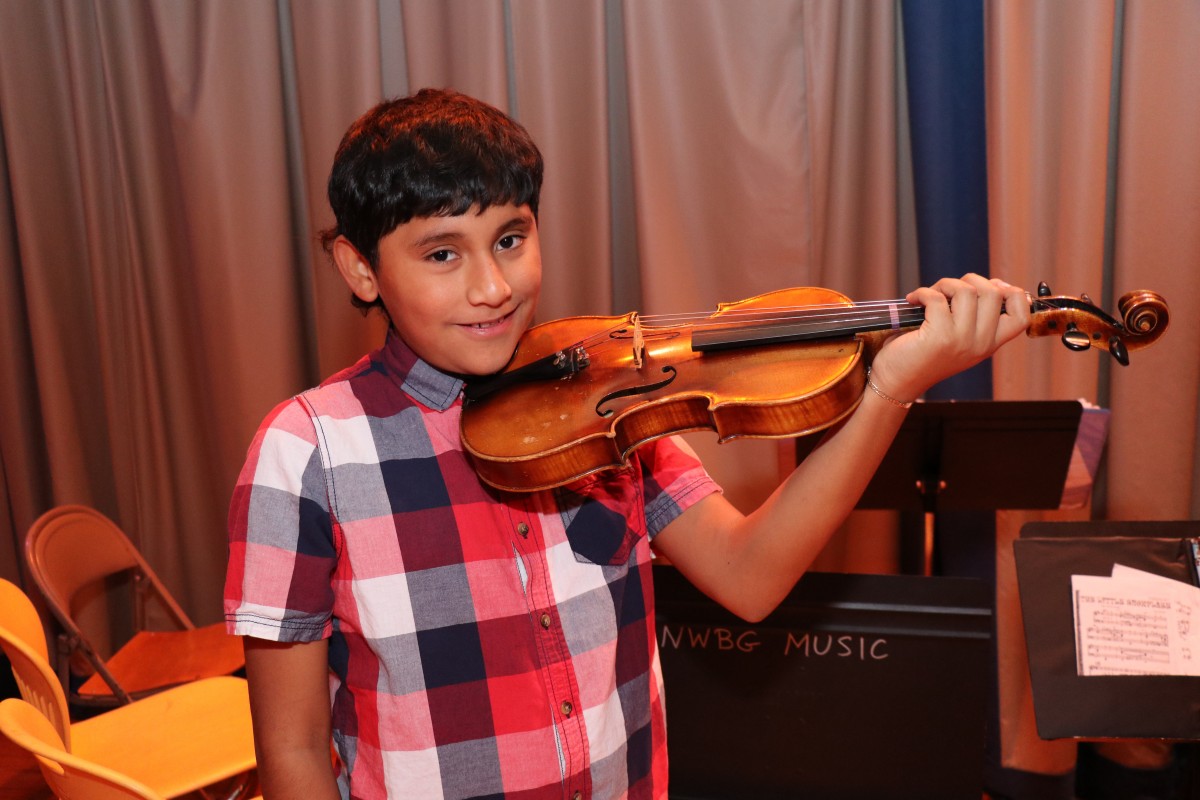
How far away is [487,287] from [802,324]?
1.32 ft

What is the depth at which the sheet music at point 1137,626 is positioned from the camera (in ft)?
5.43

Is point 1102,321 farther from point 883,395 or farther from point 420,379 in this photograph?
point 420,379

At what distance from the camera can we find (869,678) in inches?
75.0

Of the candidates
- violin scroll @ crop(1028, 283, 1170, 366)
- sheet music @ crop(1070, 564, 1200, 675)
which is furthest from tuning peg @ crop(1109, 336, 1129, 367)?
sheet music @ crop(1070, 564, 1200, 675)

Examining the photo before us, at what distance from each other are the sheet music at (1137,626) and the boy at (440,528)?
802 mm

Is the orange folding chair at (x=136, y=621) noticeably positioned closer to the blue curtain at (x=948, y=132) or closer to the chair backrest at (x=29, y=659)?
the chair backrest at (x=29, y=659)

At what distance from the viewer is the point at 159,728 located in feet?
7.14

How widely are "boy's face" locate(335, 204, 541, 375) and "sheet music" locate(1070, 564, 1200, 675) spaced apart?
3.99 ft

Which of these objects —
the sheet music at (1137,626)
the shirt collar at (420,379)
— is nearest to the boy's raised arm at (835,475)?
the shirt collar at (420,379)

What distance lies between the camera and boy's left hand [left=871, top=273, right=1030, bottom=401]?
108 cm

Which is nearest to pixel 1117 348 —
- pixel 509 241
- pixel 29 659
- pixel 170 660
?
pixel 509 241

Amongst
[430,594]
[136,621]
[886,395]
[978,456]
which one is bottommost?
[136,621]

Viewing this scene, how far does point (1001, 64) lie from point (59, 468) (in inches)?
117

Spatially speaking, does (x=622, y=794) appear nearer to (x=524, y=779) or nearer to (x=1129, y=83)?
(x=524, y=779)
